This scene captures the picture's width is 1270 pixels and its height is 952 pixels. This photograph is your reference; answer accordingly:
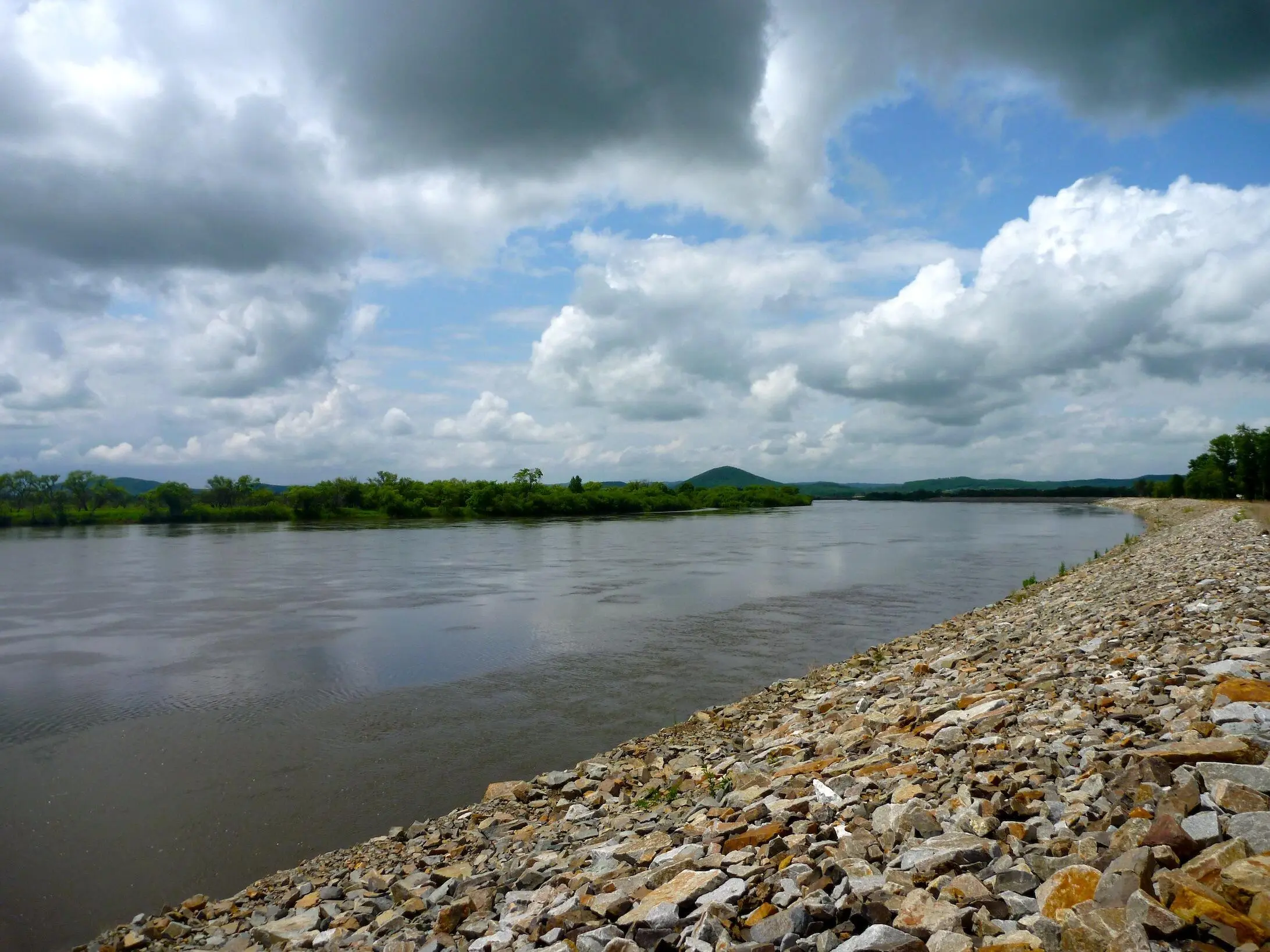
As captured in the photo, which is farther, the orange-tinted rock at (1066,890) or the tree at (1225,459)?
the tree at (1225,459)

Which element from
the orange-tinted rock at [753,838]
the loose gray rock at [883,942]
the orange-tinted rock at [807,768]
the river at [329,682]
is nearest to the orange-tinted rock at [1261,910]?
the loose gray rock at [883,942]

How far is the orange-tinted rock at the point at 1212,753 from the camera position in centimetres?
468

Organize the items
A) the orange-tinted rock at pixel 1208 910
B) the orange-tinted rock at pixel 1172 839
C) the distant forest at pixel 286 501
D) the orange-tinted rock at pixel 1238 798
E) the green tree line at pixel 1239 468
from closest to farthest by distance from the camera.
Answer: the orange-tinted rock at pixel 1208 910, the orange-tinted rock at pixel 1172 839, the orange-tinted rock at pixel 1238 798, the green tree line at pixel 1239 468, the distant forest at pixel 286 501

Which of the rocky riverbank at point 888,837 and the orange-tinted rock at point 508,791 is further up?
the rocky riverbank at point 888,837

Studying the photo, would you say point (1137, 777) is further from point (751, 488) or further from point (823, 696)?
point (751, 488)

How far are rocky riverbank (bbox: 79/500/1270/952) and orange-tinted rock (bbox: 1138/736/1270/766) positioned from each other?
0.02 meters

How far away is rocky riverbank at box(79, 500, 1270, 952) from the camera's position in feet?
12.0

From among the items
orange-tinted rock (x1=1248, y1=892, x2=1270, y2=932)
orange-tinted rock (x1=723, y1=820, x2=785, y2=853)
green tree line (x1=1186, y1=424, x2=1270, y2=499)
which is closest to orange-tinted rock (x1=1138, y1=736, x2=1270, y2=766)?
orange-tinted rock (x1=1248, y1=892, x2=1270, y2=932)

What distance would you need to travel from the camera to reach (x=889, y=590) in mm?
29000

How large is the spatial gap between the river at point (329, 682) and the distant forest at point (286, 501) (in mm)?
67621

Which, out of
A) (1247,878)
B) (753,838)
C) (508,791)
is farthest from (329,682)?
(1247,878)

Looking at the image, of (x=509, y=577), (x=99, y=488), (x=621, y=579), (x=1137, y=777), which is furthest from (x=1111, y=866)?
(x=99, y=488)

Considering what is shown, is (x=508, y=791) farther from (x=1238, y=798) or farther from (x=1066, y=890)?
(x=1238, y=798)

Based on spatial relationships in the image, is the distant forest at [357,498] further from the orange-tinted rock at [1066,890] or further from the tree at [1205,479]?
the orange-tinted rock at [1066,890]
